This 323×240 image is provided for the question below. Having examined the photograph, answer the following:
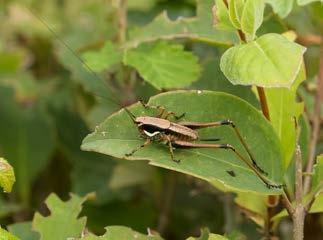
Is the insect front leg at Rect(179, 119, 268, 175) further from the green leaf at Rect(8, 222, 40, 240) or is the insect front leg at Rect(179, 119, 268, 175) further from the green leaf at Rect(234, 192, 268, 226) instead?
the green leaf at Rect(8, 222, 40, 240)

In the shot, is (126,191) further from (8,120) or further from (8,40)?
(8,40)

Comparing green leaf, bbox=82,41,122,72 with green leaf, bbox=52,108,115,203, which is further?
green leaf, bbox=52,108,115,203

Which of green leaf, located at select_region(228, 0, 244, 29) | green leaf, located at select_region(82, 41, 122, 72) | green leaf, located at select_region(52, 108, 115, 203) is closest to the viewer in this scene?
green leaf, located at select_region(228, 0, 244, 29)

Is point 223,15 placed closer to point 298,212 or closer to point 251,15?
point 251,15

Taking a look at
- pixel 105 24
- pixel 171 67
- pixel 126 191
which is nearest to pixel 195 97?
pixel 171 67

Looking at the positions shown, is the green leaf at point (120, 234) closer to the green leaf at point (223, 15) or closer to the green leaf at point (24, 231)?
the green leaf at point (24, 231)

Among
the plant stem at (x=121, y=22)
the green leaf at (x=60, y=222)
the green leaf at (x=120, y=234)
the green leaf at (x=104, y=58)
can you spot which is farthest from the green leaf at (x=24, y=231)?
the plant stem at (x=121, y=22)

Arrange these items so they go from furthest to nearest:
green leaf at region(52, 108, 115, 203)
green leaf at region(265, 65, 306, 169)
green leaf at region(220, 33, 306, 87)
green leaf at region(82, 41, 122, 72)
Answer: green leaf at region(52, 108, 115, 203)
green leaf at region(82, 41, 122, 72)
green leaf at region(265, 65, 306, 169)
green leaf at region(220, 33, 306, 87)

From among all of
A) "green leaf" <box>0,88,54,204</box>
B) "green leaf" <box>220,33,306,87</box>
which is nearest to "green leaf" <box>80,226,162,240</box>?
"green leaf" <box>220,33,306,87</box>
